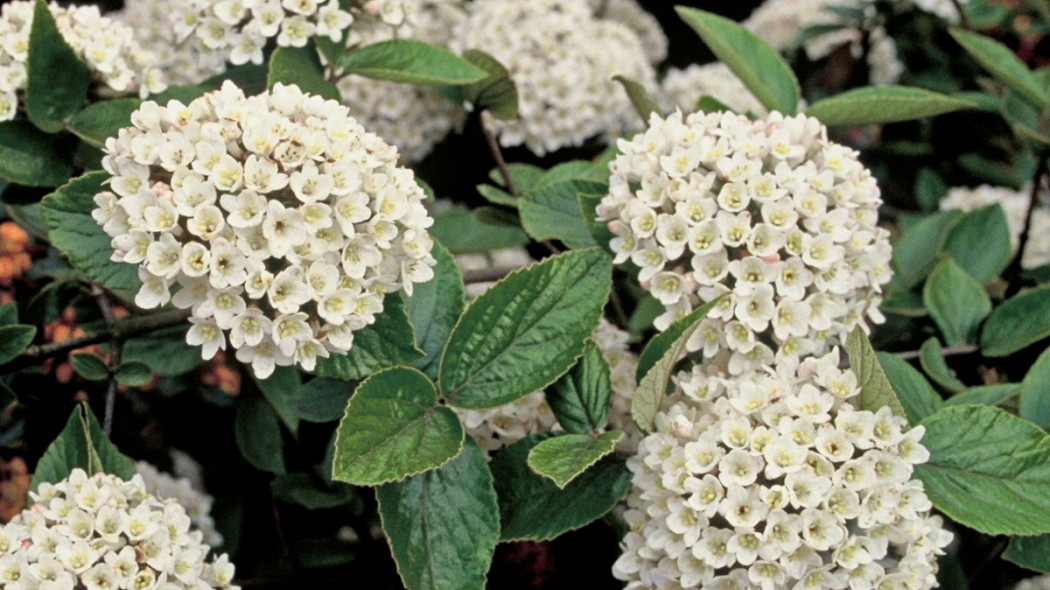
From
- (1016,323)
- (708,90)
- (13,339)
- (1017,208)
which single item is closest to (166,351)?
(13,339)

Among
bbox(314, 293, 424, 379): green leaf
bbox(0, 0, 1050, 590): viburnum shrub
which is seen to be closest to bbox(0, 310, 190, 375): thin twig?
bbox(0, 0, 1050, 590): viburnum shrub

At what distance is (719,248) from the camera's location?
4.04ft

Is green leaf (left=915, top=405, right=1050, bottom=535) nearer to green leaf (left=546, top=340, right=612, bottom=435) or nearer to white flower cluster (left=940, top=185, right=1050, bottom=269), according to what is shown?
green leaf (left=546, top=340, right=612, bottom=435)

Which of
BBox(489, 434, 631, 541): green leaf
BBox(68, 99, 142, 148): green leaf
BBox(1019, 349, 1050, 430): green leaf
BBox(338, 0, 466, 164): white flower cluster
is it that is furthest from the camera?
BBox(338, 0, 466, 164): white flower cluster

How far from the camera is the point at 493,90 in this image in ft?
5.67

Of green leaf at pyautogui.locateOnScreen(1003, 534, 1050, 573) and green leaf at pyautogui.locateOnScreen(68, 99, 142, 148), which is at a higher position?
green leaf at pyautogui.locateOnScreen(68, 99, 142, 148)

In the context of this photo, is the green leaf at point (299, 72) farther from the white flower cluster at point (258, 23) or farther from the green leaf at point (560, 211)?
the green leaf at point (560, 211)

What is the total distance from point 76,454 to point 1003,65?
4.68 ft

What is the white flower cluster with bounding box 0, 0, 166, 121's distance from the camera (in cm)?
140

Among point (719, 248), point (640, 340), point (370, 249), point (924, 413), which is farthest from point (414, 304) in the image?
point (924, 413)

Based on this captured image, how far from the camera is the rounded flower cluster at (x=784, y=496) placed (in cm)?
107

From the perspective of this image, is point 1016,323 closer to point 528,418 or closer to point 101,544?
point 528,418

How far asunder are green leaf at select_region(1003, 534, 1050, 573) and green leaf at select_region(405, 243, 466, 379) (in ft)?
2.22

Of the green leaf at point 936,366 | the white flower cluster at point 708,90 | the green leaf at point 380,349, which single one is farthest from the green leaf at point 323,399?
the white flower cluster at point 708,90
